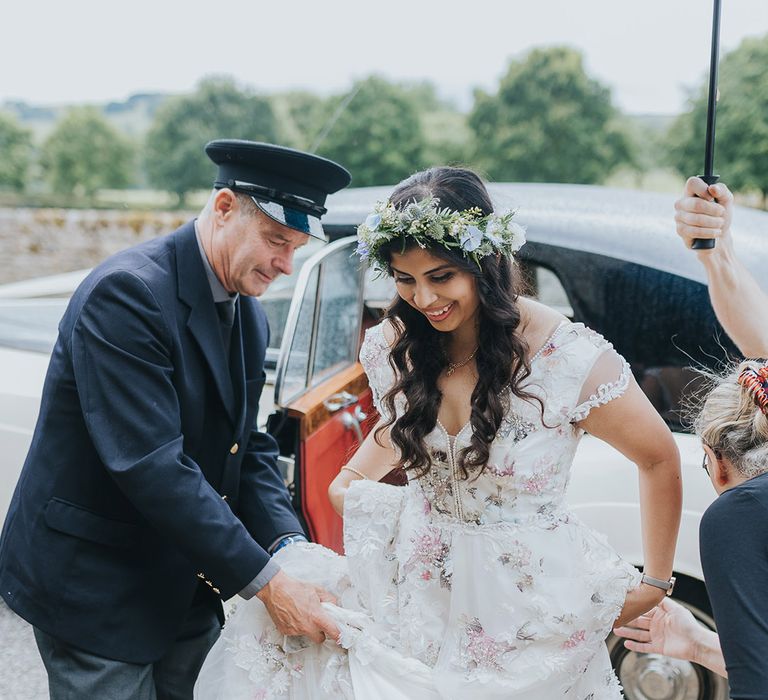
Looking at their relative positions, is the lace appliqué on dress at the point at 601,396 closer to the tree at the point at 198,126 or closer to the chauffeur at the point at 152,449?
the chauffeur at the point at 152,449

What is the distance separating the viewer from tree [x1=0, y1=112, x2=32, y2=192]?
1828cm

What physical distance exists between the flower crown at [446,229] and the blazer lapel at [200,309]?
1.43 ft

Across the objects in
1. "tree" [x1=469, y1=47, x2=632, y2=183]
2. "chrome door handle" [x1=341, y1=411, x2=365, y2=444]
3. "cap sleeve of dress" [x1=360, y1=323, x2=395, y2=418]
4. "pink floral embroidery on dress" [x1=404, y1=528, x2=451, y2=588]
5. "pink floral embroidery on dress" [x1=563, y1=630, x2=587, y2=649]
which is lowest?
"tree" [x1=469, y1=47, x2=632, y2=183]

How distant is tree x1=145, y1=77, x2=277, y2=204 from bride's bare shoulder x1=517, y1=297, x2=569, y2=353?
17.7 metres

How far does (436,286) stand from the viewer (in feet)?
6.34

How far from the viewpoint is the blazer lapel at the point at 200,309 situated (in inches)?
79.4

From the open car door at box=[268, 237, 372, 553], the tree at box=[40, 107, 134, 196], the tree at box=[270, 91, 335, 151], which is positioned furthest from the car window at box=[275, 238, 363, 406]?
the tree at box=[40, 107, 134, 196]

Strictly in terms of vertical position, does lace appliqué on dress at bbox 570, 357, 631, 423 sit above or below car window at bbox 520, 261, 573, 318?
above

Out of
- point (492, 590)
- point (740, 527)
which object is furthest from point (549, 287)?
point (740, 527)

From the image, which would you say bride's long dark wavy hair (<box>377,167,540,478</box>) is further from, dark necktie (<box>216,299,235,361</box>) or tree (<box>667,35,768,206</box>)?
tree (<box>667,35,768,206</box>)

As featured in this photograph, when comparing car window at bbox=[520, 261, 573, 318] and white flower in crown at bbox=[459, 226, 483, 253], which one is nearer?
white flower in crown at bbox=[459, 226, 483, 253]

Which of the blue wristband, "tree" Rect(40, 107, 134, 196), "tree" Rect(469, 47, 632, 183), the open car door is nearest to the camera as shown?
the blue wristband

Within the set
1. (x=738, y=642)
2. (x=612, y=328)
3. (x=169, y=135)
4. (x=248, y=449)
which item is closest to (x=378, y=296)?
(x=612, y=328)

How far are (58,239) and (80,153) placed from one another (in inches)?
285
